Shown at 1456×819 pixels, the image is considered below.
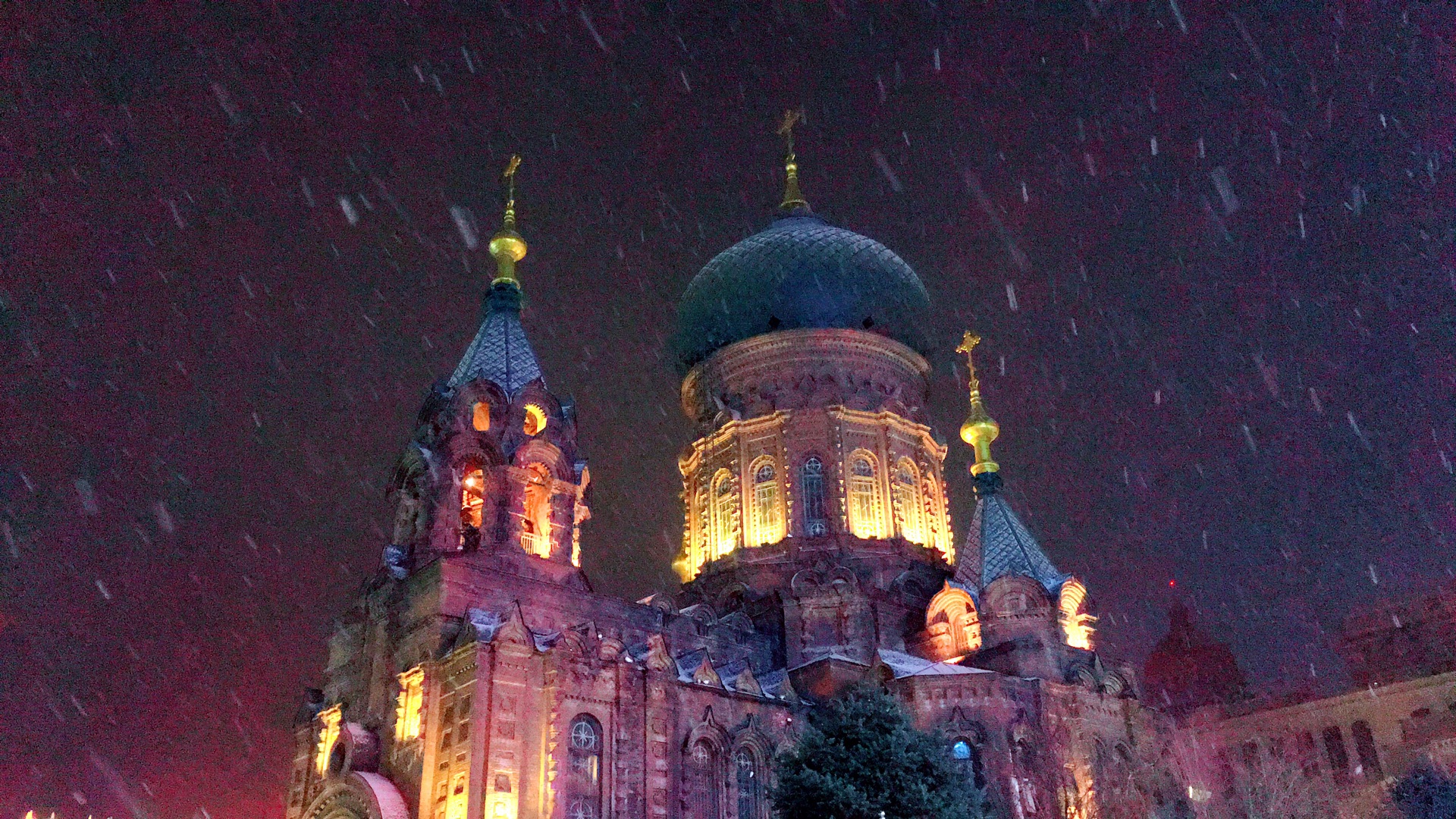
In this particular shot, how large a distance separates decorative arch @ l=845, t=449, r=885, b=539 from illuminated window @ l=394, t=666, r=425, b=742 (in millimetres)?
13318

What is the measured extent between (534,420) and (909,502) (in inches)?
479

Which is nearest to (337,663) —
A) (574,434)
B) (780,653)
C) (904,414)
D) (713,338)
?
(574,434)

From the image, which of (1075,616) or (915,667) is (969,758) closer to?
(915,667)

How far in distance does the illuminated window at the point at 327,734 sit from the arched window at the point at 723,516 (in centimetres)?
1187

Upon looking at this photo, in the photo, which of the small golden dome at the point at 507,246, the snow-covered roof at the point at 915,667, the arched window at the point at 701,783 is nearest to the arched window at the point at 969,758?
the snow-covered roof at the point at 915,667

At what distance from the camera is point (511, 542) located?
920 inches

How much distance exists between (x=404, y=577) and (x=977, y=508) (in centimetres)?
1606

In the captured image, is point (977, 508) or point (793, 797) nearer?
point (793, 797)

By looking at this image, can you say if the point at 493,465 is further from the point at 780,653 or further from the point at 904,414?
the point at 904,414

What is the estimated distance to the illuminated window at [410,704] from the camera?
2120 centimetres

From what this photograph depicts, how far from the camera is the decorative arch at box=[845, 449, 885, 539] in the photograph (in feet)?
102

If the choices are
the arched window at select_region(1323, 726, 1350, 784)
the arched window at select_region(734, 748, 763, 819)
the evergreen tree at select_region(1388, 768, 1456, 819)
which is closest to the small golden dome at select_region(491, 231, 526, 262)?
the arched window at select_region(734, 748, 763, 819)

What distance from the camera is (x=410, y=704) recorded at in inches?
850

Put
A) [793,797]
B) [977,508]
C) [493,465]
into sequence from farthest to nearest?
[977,508] < [493,465] < [793,797]
